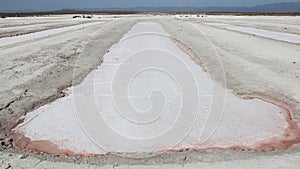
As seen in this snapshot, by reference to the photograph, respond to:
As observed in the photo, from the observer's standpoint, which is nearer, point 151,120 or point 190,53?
point 151,120

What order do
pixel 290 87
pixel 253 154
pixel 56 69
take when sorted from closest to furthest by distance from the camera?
pixel 253 154 → pixel 290 87 → pixel 56 69

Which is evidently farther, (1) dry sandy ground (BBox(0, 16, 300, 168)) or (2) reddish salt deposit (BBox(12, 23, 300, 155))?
(2) reddish salt deposit (BBox(12, 23, 300, 155))

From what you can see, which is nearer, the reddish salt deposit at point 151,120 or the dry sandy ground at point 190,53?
the dry sandy ground at point 190,53

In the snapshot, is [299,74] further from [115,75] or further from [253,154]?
[253,154]

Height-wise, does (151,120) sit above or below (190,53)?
above

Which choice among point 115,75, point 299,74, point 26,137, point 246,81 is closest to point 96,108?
point 26,137
